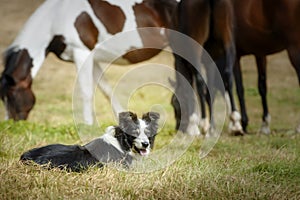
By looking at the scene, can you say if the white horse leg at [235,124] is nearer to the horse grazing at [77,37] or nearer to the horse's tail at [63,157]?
the horse grazing at [77,37]

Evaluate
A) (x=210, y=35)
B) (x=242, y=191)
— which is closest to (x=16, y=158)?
(x=242, y=191)

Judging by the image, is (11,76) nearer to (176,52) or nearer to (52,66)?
(176,52)

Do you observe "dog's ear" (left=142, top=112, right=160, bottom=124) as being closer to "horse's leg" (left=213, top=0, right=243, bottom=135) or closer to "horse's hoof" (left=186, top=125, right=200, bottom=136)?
"horse's hoof" (left=186, top=125, right=200, bottom=136)

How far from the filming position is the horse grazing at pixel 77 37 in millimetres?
8992

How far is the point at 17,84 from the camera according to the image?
9039 mm

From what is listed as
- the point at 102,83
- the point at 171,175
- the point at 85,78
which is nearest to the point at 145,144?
the point at 171,175

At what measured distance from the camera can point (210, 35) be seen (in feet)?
27.3

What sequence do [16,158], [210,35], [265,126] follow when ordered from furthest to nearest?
[265,126]
[210,35]
[16,158]

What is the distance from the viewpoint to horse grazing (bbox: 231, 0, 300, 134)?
798 centimetres

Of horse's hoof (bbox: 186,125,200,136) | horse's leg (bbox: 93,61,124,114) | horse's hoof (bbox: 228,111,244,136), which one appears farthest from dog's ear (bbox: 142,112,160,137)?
horse's leg (bbox: 93,61,124,114)

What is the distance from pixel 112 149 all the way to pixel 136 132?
0.81 feet

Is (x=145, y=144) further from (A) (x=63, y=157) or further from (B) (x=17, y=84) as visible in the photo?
(B) (x=17, y=84)

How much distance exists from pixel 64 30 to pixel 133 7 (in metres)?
0.98

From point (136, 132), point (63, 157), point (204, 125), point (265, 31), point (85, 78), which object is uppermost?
point (136, 132)
